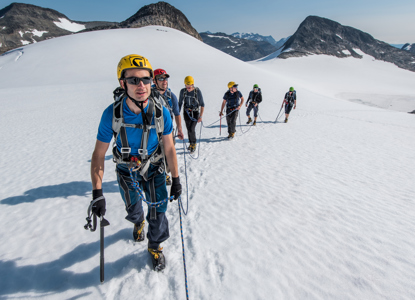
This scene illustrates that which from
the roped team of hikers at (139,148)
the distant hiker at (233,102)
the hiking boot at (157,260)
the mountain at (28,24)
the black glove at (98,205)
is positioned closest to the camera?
the roped team of hikers at (139,148)

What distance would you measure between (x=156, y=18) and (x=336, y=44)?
267ft

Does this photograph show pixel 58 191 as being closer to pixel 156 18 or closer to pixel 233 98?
pixel 233 98

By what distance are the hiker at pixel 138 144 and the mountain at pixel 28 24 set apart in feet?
373

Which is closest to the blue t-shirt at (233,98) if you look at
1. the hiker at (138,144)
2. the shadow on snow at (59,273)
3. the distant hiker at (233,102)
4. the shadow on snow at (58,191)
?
the distant hiker at (233,102)

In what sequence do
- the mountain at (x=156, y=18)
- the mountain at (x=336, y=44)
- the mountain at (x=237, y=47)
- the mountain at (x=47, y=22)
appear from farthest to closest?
the mountain at (x=237, y=47) → the mountain at (x=336, y=44) → the mountain at (x=47, y=22) → the mountain at (x=156, y=18)

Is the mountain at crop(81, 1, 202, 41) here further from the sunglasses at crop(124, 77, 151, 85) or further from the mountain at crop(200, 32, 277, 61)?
the mountain at crop(200, 32, 277, 61)

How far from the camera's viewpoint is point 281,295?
113 inches

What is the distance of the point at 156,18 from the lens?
71.0 metres

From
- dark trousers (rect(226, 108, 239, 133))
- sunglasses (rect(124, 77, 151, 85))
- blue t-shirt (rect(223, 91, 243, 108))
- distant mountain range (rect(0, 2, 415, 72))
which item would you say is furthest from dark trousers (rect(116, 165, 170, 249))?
distant mountain range (rect(0, 2, 415, 72))

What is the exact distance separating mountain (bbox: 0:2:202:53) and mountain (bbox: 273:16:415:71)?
4748cm

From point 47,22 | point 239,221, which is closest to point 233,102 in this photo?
point 239,221

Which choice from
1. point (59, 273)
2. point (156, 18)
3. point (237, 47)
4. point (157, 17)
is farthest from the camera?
point (237, 47)

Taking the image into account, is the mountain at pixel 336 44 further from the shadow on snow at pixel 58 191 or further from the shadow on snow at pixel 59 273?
the shadow on snow at pixel 59 273

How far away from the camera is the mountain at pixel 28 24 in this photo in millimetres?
92969
